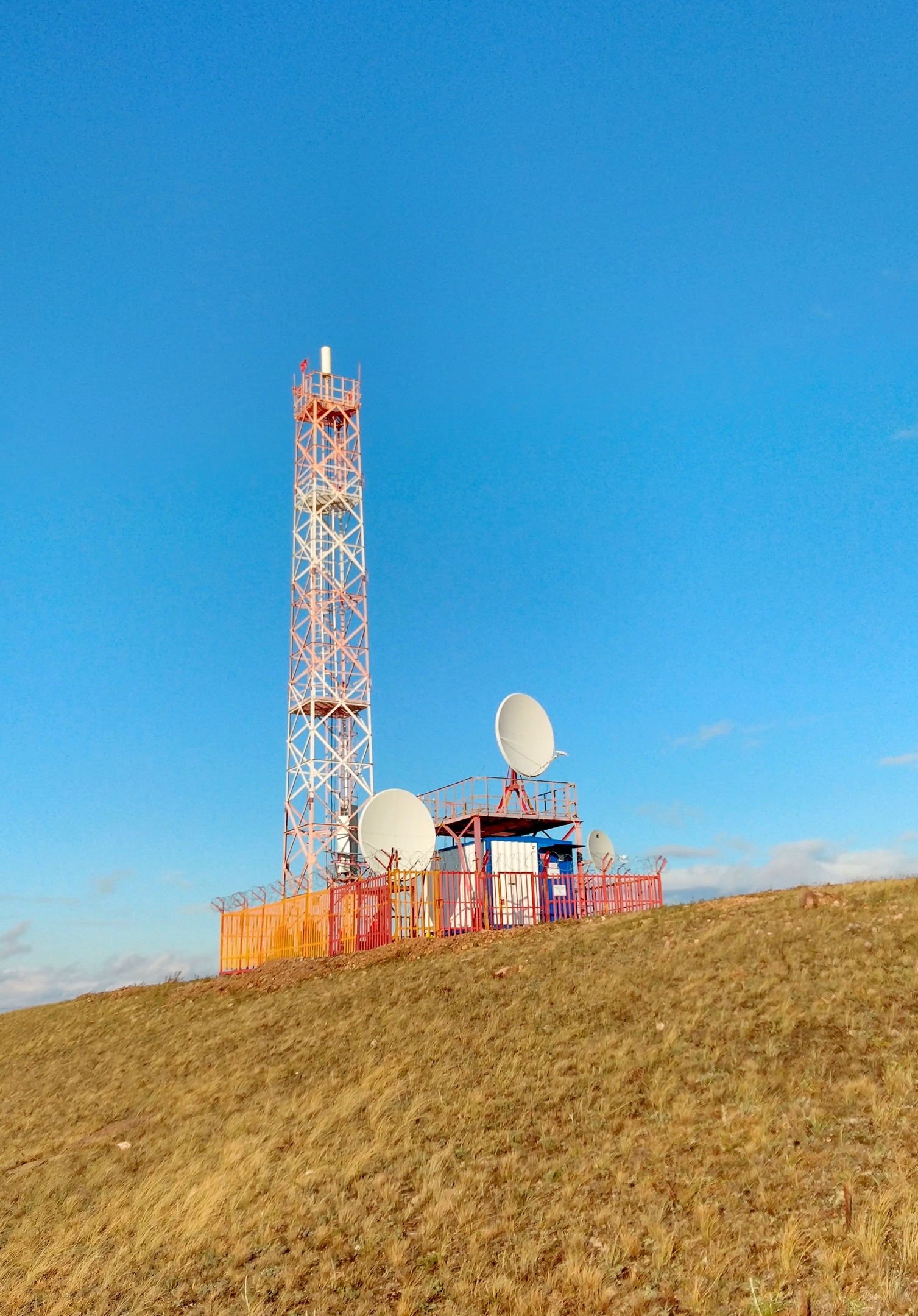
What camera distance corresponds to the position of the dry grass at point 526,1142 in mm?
9820

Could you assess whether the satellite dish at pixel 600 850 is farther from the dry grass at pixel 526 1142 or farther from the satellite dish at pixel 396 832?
the dry grass at pixel 526 1142

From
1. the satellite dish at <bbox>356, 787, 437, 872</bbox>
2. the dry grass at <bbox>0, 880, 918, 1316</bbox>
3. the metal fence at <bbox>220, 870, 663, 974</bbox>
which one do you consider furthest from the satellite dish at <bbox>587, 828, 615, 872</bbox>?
the dry grass at <bbox>0, 880, 918, 1316</bbox>

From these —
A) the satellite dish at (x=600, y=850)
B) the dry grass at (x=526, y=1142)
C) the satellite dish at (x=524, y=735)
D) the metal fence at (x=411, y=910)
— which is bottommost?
the dry grass at (x=526, y=1142)

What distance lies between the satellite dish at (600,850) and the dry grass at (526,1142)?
13057 millimetres

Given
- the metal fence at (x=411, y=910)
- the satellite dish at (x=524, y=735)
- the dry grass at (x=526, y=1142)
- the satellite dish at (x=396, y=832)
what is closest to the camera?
the dry grass at (x=526, y=1142)

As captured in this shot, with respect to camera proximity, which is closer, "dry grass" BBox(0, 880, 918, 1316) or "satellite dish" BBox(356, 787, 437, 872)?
"dry grass" BBox(0, 880, 918, 1316)

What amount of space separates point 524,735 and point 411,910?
9.17 m

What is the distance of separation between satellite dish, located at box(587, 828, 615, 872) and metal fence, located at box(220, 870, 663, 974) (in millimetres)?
1987

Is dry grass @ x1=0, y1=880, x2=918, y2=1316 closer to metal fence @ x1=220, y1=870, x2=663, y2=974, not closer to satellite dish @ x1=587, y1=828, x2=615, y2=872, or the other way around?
metal fence @ x1=220, y1=870, x2=663, y2=974

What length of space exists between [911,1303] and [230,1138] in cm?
1044

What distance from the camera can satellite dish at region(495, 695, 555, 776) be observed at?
112ft

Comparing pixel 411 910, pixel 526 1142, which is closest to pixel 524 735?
pixel 411 910

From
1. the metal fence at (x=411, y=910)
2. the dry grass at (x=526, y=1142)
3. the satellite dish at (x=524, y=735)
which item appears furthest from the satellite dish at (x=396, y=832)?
the dry grass at (x=526, y=1142)

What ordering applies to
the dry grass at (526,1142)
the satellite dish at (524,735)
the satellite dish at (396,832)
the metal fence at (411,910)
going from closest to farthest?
the dry grass at (526,1142), the metal fence at (411,910), the satellite dish at (396,832), the satellite dish at (524,735)
